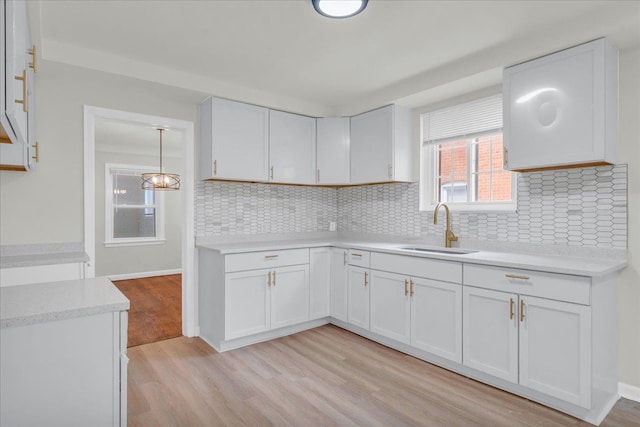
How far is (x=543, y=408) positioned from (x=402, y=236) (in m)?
1.89

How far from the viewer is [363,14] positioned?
2234 millimetres

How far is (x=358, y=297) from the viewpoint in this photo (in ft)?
11.3

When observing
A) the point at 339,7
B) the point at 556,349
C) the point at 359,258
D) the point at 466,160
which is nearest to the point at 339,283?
the point at 359,258

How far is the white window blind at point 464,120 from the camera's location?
3.11 metres

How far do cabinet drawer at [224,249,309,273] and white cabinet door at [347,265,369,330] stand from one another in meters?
0.49

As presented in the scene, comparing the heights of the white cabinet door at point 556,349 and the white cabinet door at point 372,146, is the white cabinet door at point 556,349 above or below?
below

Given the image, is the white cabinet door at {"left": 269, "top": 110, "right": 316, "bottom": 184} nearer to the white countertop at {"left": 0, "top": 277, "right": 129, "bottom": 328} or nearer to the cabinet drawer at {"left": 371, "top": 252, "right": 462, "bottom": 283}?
the cabinet drawer at {"left": 371, "top": 252, "right": 462, "bottom": 283}

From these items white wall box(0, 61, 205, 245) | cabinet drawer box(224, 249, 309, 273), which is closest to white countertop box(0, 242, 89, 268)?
white wall box(0, 61, 205, 245)

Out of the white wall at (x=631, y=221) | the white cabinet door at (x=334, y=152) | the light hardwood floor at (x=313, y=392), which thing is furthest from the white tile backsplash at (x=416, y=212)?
the light hardwood floor at (x=313, y=392)

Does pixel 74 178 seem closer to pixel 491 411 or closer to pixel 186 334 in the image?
pixel 186 334

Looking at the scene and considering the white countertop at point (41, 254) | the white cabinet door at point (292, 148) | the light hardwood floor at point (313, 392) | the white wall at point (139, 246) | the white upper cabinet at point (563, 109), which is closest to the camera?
the light hardwood floor at point (313, 392)

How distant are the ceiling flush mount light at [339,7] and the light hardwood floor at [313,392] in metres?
2.35

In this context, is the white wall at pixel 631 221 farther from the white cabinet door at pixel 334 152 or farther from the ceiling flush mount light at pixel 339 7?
the white cabinet door at pixel 334 152

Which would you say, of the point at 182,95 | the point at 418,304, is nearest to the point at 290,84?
the point at 182,95
